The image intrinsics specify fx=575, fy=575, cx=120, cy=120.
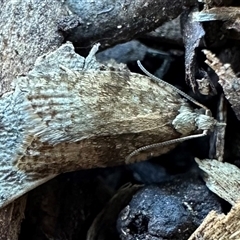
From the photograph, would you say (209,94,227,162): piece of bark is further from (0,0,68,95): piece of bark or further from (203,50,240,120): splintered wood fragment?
(0,0,68,95): piece of bark

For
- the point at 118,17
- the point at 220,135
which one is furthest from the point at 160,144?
the point at 118,17

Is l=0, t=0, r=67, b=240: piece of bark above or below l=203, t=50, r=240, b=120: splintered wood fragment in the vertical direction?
above

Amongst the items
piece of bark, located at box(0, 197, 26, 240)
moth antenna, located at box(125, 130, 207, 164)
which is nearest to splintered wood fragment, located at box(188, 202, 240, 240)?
moth antenna, located at box(125, 130, 207, 164)

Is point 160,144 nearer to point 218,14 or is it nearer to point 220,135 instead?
point 220,135

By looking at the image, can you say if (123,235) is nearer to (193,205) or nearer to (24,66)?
(193,205)

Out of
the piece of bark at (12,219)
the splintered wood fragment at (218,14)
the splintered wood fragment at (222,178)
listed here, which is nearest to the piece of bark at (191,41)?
the splintered wood fragment at (218,14)

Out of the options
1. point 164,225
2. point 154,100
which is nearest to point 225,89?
point 154,100
